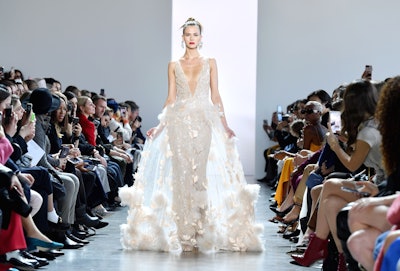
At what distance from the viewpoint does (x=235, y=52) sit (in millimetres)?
15844

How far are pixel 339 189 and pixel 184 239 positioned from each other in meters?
2.41

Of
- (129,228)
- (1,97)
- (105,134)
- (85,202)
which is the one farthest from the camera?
(105,134)

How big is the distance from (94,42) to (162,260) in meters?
9.63

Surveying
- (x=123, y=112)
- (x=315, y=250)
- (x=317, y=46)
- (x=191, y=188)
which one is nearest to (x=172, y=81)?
(x=191, y=188)

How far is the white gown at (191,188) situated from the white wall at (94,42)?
8.32 meters

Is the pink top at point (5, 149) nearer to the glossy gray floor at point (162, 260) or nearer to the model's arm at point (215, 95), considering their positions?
the glossy gray floor at point (162, 260)

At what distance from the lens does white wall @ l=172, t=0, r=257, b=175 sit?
51.7 feet

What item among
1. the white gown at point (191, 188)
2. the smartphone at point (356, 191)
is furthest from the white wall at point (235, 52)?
the smartphone at point (356, 191)

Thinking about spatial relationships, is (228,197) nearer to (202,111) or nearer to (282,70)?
(202,111)

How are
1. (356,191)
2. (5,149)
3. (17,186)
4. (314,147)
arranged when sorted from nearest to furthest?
(356,191), (17,186), (5,149), (314,147)

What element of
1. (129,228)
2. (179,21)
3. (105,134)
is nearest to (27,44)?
(179,21)

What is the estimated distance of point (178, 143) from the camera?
711cm

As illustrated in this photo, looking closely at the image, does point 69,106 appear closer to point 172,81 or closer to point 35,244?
point 172,81

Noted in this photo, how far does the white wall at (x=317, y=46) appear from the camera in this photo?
14977 millimetres
